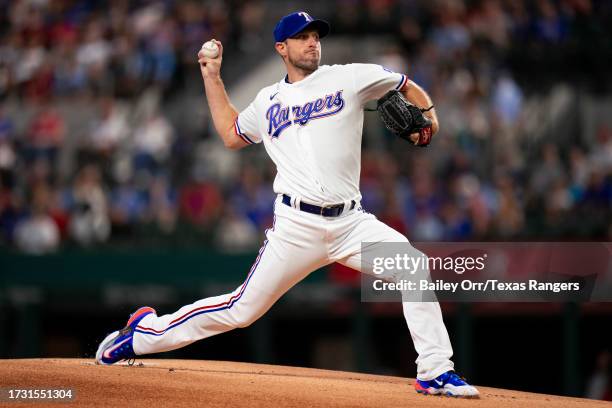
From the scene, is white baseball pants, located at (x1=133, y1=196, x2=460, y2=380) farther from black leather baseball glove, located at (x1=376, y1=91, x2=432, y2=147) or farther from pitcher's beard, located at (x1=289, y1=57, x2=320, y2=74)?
pitcher's beard, located at (x1=289, y1=57, x2=320, y2=74)

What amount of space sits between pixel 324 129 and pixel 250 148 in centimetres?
757

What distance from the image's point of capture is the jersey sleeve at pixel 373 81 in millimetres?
6367

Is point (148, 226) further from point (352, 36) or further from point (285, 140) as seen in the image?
point (285, 140)

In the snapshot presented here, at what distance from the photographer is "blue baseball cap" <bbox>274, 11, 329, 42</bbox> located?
6.43m

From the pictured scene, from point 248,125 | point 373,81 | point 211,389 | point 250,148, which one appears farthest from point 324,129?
point 250,148

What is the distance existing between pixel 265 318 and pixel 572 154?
4.03 m

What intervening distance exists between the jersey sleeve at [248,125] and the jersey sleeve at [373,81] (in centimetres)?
70

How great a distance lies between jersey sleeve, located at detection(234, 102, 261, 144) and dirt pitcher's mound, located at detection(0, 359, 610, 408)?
1.49 meters

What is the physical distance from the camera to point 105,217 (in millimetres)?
13047

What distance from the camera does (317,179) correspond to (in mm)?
6258

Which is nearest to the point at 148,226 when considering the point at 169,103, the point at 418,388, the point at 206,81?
the point at 169,103

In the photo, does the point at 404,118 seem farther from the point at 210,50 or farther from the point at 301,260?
the point at 210,50

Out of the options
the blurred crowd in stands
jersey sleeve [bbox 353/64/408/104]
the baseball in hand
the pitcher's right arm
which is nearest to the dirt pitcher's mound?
the pitcher's right arm

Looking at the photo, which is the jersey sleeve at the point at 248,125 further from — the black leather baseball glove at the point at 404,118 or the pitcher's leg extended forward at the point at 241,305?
the black leather baseball glove at the point at 404,118
